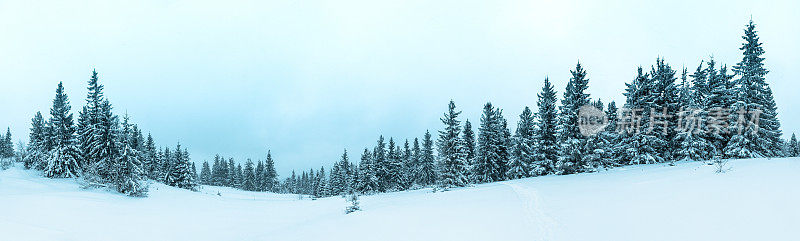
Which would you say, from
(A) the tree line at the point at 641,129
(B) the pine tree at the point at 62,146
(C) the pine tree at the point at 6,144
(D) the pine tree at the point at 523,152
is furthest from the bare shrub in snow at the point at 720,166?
(C) the pine tree at the point at 6,144

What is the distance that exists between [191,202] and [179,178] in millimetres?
36033

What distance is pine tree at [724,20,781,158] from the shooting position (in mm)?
29141

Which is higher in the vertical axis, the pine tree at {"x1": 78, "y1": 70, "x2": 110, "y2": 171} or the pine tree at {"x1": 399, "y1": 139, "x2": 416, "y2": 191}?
the pine tree at {"x1": 78, "y1": 70, "x2": 110, "y2": 171}

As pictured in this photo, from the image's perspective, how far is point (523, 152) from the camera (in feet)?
132

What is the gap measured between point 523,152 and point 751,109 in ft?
65.4

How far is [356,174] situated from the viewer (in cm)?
6262

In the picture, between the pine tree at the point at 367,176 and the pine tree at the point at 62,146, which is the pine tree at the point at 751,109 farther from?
the pine tree at the point at 62,146

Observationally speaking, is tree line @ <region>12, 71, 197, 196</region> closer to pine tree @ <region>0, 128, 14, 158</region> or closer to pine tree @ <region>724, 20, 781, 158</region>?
pine tree @ <region>0, 128, 14, 158</region>

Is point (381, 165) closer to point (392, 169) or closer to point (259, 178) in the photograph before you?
point (392, 169)

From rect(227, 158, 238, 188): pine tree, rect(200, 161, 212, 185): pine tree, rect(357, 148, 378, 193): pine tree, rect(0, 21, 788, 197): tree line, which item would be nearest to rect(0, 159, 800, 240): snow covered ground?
rect(0, 21, 788, 197): tree line

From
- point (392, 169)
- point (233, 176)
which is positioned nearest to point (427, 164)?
point (392, 169)

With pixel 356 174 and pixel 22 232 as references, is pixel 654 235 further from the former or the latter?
pixel 356 174

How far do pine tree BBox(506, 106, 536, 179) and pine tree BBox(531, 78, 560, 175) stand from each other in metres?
1.57

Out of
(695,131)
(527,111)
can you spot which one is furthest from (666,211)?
(527,111)
